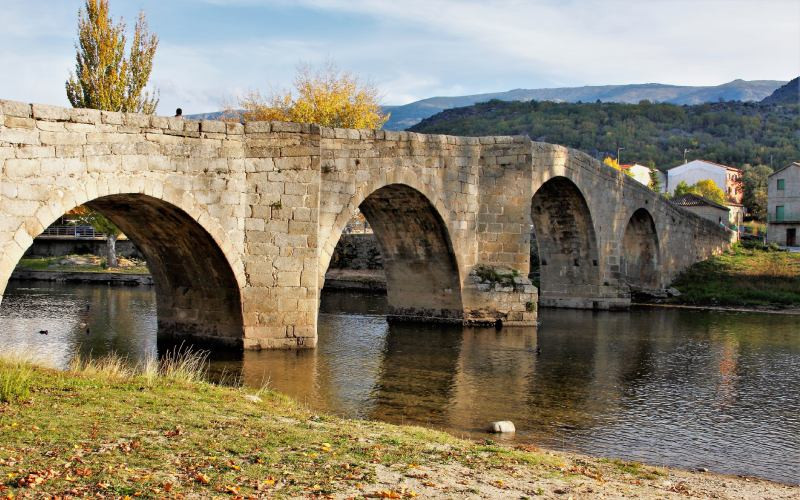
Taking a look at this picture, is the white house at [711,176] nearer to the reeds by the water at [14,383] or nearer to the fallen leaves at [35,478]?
the reeds by the water at [14,383]

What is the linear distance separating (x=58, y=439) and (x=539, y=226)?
24.8 m

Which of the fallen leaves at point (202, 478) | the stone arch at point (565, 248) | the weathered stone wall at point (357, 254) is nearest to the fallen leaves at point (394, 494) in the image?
the fallen leaves at point (202, 478)

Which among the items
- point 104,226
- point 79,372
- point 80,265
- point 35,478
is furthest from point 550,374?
point 80,265

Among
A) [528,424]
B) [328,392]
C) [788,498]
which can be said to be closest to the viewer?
[788,498]

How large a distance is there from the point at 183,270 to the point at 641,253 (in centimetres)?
2382

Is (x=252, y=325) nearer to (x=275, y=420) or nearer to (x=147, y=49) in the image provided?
(x=275, y=420)

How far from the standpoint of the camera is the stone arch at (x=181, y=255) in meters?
14.8

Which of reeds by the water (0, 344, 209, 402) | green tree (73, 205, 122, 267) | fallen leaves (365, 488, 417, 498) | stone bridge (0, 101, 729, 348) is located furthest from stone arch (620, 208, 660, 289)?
fallen leaves (365, 488, 417, 498)

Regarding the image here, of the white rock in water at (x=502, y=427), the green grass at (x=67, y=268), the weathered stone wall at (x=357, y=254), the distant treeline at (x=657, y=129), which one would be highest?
the distant treeline at (x=657, y=129)

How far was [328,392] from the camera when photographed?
13.2m

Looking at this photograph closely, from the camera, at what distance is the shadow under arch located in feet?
51.6

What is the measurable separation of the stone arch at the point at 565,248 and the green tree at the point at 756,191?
36.1m

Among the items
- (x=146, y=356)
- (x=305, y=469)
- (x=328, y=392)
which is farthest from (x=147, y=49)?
(x=305, y=469)

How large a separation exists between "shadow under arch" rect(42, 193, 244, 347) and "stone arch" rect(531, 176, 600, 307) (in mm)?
14667
